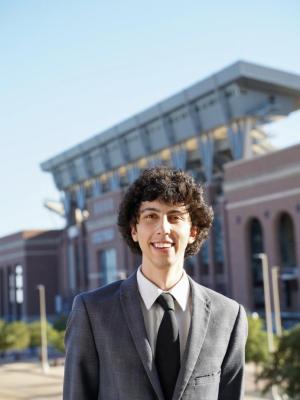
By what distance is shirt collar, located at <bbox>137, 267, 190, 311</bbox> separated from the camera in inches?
128

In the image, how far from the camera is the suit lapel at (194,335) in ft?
10.2

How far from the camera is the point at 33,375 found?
151ft

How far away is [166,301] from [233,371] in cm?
51

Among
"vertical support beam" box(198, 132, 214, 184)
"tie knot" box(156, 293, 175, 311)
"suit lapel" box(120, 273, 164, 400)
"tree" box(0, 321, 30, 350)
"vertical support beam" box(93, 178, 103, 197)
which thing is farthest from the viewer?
"vertical support beam" box(93, 178, 103, 197)

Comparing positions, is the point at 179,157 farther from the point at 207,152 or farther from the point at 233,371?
the point at 233,371

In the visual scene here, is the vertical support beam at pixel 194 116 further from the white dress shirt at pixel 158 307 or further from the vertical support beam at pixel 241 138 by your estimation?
the white dress shirt at pixel 158 307

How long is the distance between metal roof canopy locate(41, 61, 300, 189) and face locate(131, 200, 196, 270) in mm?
53706

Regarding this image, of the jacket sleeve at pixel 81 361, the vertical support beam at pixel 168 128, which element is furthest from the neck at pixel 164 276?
the vertical support beam at pixel 168 128

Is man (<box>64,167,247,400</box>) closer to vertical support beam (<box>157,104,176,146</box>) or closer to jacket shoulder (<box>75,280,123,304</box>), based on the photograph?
jacket shoulder (<box>75,280,123,304</box>)

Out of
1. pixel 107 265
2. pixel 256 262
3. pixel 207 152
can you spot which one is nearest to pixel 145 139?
pixel 207 152

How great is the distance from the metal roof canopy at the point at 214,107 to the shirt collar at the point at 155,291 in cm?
5378

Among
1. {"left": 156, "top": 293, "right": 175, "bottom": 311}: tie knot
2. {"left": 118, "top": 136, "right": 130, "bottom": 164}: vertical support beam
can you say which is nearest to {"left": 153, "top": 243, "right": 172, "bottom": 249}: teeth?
{"left": 156, "top": 293, "right": 175, "bottom": 311}: tie knot

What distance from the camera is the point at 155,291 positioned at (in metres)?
3.26

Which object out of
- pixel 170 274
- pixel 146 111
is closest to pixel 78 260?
pixel 146 111
